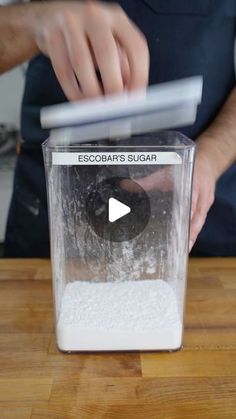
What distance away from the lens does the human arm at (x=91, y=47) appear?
0.42 metres

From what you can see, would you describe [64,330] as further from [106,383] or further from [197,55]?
[197,55]

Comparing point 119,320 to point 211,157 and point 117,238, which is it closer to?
point 117,238

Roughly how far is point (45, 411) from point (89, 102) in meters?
0.25

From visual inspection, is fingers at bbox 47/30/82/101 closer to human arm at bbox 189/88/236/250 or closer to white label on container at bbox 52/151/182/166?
white label on container at bbox 52/151/182/166

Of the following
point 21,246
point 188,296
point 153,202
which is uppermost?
point 153,202

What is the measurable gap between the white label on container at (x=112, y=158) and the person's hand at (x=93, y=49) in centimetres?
5

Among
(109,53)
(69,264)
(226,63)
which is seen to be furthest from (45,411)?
(226,63)

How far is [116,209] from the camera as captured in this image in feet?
1.55

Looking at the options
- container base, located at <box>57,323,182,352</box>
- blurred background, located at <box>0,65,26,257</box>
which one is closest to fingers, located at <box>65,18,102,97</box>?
container base, located at <box>57,323,182,352</box>

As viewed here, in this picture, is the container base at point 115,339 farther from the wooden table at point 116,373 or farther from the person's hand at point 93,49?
the person's hand at point 93,49

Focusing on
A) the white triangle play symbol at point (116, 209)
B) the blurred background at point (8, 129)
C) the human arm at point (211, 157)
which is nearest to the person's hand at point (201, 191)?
the human arm at point (211, 157)

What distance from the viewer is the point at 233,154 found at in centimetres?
73

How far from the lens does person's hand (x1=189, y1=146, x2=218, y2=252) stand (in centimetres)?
56
